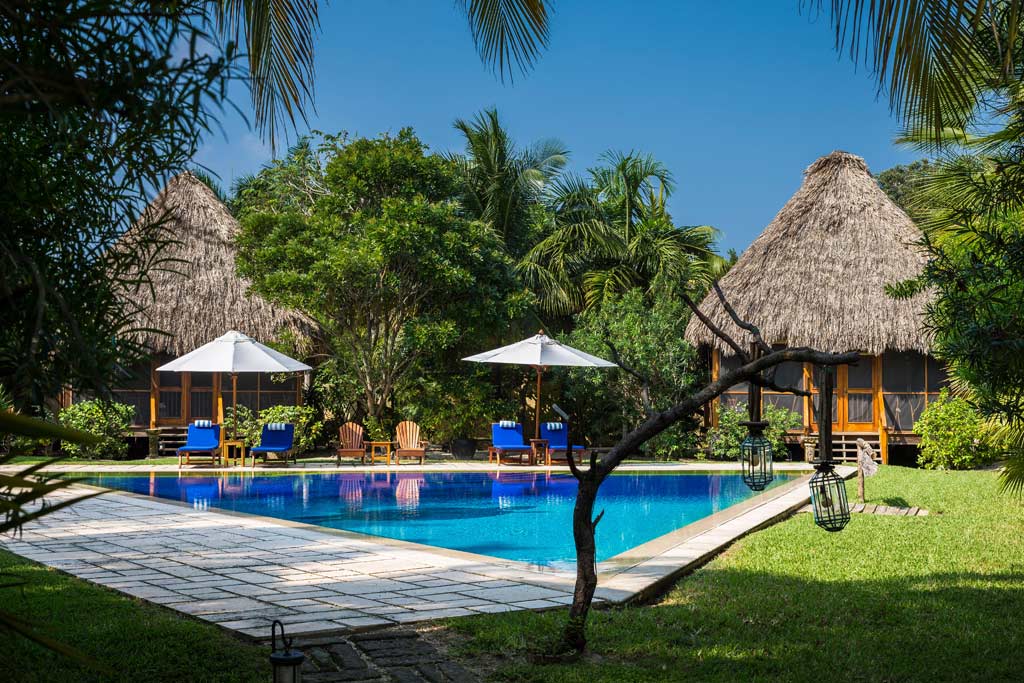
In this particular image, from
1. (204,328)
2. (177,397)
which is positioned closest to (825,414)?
(204,328)

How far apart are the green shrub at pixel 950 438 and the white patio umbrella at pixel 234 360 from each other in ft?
33.2

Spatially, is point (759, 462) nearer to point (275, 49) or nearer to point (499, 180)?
point (275, 49)

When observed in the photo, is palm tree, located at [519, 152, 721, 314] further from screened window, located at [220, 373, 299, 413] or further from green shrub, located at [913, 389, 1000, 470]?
green shrub, located at [913, 389, 1000, 470]

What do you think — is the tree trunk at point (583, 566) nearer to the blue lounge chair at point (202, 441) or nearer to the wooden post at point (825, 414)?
the wooden post at point (825, 414)

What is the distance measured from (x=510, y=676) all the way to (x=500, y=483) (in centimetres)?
977

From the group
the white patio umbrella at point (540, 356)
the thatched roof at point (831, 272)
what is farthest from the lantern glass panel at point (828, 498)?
the thatched roof at point (831, 272)

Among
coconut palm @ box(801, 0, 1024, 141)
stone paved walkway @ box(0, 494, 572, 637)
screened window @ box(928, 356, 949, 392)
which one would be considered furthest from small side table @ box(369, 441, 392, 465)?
coconut palm @ box(801, 0, 1024, 141)

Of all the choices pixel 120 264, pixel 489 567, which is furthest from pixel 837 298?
pixel 120 264

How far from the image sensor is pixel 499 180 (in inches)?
861

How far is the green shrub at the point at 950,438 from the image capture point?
15.0 metres

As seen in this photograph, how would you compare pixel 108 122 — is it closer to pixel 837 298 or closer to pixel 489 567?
pixel 489 567

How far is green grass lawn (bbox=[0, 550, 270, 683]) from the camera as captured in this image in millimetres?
3971

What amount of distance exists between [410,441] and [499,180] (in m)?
7.78

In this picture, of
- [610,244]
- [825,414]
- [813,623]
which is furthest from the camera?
[610,244]
